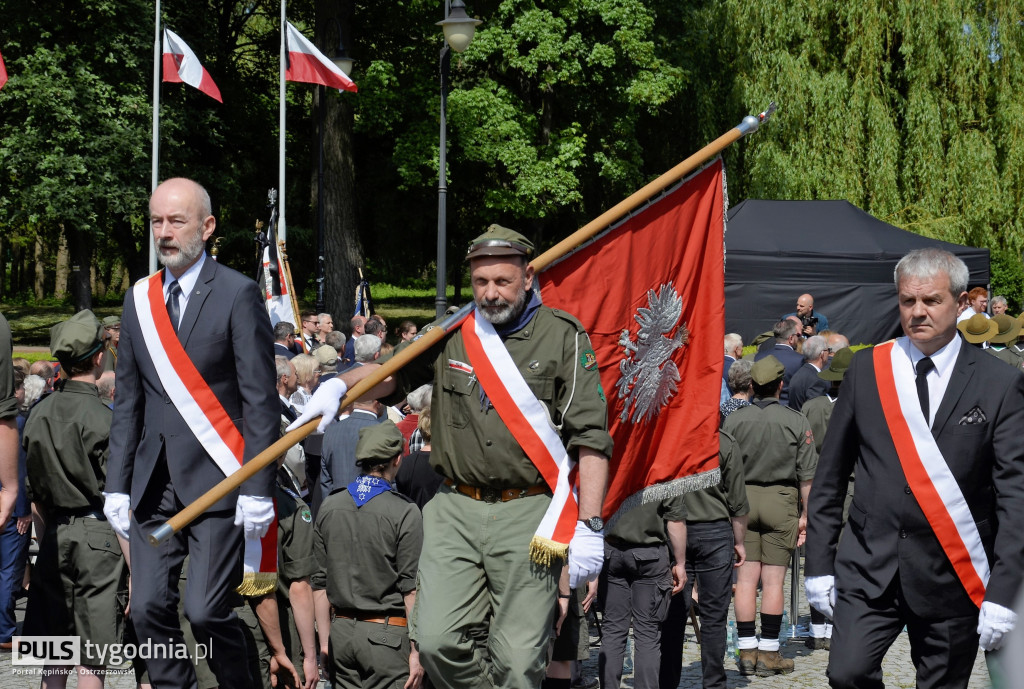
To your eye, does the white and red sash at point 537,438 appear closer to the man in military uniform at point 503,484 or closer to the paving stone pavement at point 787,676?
the man in military uniform at point 503,484

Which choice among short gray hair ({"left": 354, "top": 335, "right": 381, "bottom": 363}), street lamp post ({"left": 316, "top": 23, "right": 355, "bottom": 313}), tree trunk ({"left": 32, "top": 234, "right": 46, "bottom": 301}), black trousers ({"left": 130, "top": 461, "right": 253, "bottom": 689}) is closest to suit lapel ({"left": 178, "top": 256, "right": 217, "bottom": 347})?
black trousers ({"left": 130, "top": 461, "right": 253, "bottom": 689})

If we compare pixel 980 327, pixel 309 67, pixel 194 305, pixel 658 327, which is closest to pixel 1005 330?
pixel 980 327

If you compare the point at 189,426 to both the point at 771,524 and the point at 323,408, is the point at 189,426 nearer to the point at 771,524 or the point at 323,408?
the point at 323,408

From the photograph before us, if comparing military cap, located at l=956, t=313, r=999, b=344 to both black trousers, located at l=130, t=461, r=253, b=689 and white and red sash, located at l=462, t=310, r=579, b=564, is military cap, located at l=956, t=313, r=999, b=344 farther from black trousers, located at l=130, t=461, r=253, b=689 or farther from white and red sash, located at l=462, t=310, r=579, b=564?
black trousers, located at l=130, t=461, r=253, b=689

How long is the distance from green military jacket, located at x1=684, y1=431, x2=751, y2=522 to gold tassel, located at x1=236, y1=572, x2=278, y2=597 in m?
2.94

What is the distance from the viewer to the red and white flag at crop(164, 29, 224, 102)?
23.5 meters

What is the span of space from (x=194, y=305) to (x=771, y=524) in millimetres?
4835

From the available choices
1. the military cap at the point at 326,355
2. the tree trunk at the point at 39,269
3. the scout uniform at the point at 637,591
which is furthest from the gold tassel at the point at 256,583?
the tree trunk at the point at 39,269

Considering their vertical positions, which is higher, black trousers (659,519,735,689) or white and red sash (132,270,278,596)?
white and red sash (132,270,278,596)

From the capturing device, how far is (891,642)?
15.2ft

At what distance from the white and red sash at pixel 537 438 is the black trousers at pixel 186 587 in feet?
3.88

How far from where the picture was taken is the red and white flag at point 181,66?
926 inches

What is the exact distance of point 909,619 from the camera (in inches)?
185

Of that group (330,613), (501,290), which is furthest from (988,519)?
(330,613)
